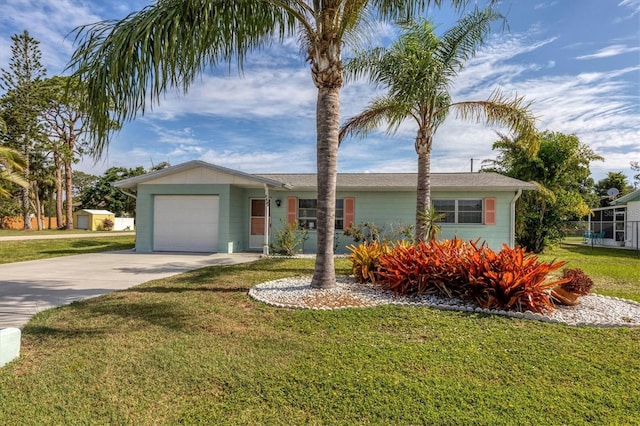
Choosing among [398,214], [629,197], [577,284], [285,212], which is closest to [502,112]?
[577,284]

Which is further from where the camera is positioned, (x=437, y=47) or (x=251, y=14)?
(x=437, y=47)

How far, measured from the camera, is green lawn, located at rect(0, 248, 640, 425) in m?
2.98

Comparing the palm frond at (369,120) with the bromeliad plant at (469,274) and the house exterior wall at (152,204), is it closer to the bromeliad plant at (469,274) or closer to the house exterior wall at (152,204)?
Result: the bromeliad plant at (469,274)

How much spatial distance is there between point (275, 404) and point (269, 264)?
26.1 feet

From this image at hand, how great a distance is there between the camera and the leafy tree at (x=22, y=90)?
28609 millimetres

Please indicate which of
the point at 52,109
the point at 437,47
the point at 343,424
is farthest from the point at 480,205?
the point at 52,109

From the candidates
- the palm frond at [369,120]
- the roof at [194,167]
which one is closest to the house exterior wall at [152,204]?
the roof at [194,167]

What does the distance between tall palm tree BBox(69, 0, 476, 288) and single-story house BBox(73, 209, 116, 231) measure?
1513 inches

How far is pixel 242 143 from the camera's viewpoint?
19.0 metres

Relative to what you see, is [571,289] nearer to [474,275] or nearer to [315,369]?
[474,275]

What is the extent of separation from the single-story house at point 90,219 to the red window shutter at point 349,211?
33189 mm

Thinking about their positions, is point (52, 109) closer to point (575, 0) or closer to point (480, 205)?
point (480, 205)

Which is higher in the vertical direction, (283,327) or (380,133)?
(380,133)

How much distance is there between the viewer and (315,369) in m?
3.68
